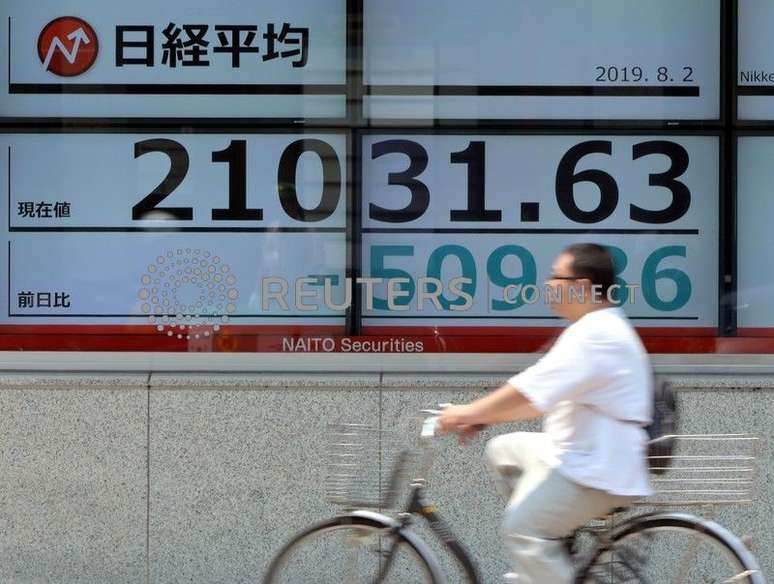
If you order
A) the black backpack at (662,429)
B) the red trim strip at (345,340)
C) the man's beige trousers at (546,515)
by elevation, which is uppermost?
the red trim strip at (345,340)

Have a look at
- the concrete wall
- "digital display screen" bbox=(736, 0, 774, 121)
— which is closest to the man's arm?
the concrete wall

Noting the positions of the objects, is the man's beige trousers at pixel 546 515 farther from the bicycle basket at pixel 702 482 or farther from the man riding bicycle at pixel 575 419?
the bicycle basket at pixel 702 482

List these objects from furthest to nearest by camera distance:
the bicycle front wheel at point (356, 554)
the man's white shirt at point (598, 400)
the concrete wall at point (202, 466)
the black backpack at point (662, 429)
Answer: the concrete wall at point (202, 466) → the bicycle front wheel at point (356, 554) → the black backpack at point (662, 429) → the man's white shirt at point (598, 400)

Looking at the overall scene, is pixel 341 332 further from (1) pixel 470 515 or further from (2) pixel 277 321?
(1) pixel 470 515

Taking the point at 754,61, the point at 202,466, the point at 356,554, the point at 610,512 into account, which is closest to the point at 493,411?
the point at 610,512

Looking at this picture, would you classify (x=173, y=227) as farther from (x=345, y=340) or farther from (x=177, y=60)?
(x=345, y=340)

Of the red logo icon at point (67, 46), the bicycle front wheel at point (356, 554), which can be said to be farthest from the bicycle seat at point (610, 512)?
the red logo icon at point (67, 46)

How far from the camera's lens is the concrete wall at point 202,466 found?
623 centimetres

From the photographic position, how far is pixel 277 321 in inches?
255

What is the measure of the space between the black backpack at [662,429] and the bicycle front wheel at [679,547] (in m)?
0.18

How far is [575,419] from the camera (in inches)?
157

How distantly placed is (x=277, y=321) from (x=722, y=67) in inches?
105

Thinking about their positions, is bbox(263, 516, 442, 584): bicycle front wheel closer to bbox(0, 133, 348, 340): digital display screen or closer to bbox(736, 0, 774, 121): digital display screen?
bbox(0, 133, 348, 340): digital display screen

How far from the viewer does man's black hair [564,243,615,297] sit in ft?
13.2
